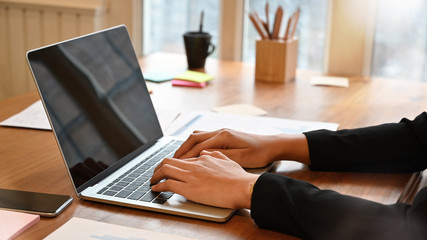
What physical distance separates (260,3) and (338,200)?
1745 mm

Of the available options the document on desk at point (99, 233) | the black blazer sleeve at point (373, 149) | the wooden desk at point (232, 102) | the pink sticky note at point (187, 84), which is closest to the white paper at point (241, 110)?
the wooden desk at point (232, 102)

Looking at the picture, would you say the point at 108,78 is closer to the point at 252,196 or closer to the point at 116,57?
the point at 116,57

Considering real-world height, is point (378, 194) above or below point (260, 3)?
below

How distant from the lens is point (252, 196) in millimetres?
866

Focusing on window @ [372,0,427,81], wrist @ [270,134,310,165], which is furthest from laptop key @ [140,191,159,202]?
window @ [372,0,427,81]

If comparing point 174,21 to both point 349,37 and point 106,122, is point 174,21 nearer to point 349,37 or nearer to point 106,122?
point 349,37

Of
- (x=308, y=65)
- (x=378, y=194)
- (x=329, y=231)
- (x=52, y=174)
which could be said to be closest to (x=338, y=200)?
(x=329, y=231)

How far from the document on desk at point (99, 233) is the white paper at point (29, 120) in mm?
545

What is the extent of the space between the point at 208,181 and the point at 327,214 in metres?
0.20

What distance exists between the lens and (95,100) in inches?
42.1

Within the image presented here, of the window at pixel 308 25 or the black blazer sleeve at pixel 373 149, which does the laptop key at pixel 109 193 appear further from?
the window at pixel 308 25

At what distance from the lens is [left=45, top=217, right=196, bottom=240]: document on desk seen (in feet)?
2.60

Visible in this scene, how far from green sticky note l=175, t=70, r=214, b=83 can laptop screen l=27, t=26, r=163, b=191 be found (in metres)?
0.60

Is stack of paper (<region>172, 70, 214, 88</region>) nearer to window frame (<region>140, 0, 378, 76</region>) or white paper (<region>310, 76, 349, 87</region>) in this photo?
white paper (<region>310, 76, 349, 87</region>)
